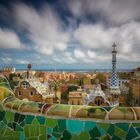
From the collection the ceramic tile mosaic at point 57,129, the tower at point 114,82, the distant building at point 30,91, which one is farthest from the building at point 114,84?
the ceramic tile mosaic at point 57,129

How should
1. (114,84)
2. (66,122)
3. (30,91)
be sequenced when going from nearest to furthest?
(66,122), (30,91), (114,84)

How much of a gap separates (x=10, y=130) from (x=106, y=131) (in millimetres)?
Answer: 910

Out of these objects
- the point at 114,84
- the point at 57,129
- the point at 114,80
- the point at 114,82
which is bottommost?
the point at 57,129

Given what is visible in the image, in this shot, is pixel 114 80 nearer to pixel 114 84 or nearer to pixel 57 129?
pixel 114 84

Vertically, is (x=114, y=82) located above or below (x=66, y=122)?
above

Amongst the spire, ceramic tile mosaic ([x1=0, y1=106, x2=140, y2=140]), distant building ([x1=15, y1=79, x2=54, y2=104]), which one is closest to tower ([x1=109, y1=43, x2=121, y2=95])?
the spire

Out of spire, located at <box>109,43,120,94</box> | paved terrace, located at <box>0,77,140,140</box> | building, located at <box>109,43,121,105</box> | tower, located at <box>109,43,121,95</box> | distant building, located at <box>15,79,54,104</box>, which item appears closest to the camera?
paved terrace, located at <box>0,77,140,140</box>

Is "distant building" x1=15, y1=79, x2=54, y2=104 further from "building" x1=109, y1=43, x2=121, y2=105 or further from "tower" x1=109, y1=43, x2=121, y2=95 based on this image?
"tower" x1=109, y1=43, x2=121, y2=95

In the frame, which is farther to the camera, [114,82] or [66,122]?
[114,82]

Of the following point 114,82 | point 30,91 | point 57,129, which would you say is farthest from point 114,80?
point 57,129

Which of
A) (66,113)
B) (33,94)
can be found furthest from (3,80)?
(33,94)

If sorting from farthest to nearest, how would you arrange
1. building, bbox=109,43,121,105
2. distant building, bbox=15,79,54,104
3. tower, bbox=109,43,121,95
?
tower, bbox=109,43,121,95 → building, bbox=109,43,121,105 → distant building, bbox=15,79,54,104

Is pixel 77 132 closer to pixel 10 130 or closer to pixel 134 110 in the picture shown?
pixel 134 110

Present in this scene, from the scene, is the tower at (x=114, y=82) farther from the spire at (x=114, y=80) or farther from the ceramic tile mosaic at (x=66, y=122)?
the ceramic tile mosaic at (x=66, y=122)
